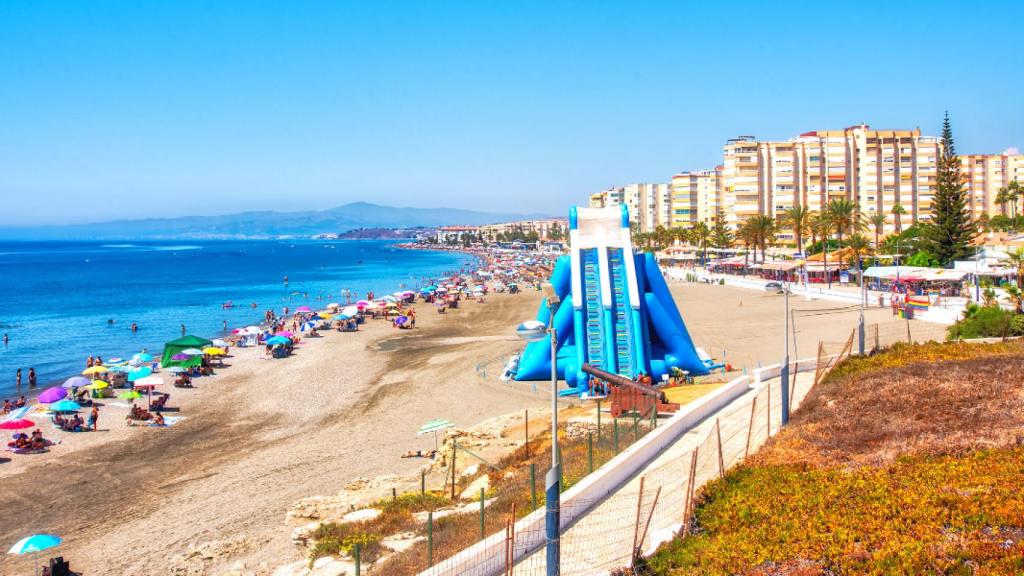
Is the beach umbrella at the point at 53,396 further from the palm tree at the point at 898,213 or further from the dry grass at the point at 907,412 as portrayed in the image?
the palm tree at the point at 898,213

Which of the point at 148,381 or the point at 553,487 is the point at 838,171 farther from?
the point at 553,487

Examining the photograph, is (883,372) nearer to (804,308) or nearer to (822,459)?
(822,459)

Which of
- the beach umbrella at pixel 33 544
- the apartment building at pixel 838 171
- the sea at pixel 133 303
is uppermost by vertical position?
the apartment building at pixel 838 171

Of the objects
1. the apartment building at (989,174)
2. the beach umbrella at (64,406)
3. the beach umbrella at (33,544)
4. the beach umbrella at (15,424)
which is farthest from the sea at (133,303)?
the apartment building at (989,174)

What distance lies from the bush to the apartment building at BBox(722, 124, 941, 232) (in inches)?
2196

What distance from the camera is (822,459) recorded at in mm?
11945

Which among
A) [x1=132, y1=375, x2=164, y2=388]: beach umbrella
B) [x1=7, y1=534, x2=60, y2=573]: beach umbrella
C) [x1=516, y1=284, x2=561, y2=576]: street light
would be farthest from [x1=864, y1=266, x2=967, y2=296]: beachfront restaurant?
[x1=7, y1=534, x2=60, y2=573]: beach umbrella

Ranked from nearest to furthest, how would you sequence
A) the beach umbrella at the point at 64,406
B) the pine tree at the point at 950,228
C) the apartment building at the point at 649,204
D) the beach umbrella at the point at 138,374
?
the beach umbrella at the point at 64,406, the beach umbrella at the point at 138,374, the pine tree at the point at 950,228, the apartment building at the point at 649,204

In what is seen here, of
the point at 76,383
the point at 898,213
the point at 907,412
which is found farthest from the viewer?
the point at 898,213

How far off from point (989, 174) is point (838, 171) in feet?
56.3

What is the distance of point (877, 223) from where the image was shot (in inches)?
2702

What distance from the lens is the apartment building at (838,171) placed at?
3231 inches

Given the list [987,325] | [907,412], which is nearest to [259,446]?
[907,412]

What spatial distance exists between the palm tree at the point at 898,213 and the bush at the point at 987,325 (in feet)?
183
